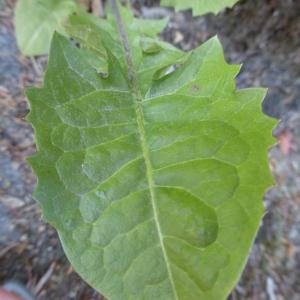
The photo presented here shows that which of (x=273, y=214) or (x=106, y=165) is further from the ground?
(x=106, y=165)

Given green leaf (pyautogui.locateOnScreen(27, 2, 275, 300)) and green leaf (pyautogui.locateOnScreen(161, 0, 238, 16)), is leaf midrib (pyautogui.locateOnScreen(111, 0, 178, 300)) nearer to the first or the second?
green leaf (pyautogui.locateOnScreen(27, 2, 275, 300))

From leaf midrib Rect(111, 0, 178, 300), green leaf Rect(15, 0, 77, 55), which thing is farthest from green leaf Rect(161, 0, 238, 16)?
green leaf Rect(15, 0, 77, 55)

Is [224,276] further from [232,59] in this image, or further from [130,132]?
[232,59]

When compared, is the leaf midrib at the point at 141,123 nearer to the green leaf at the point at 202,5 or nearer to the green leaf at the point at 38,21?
the green leaf at the point at 202,5

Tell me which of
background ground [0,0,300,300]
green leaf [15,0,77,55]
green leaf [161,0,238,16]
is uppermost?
green leaf [15,0,77,55]

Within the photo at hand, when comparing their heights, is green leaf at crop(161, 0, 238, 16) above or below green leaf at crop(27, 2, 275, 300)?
above

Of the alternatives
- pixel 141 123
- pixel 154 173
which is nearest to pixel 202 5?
pixel 141 123

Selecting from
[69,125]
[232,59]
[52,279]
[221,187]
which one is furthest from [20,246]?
[232,59]
